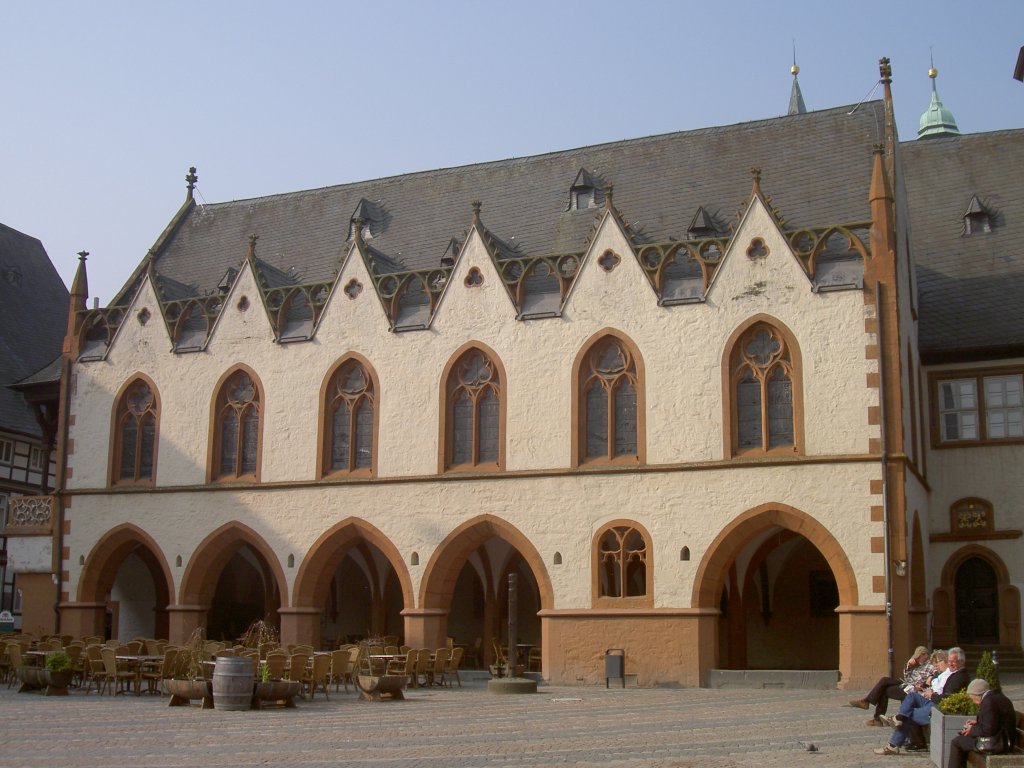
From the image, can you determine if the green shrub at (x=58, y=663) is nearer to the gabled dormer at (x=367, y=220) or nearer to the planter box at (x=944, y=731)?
the gabled dormer at (x=367, y=220)

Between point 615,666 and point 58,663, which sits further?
point 615,666

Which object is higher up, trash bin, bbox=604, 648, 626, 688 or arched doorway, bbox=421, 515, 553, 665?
arched doorway, bbox=421, 515, 553, 665

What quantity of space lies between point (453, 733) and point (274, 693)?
435 cm

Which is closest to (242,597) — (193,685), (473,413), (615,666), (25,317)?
(473,413)

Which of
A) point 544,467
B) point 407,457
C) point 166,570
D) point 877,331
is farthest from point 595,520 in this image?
point 166,570

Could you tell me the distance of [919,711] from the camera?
44.8 ft

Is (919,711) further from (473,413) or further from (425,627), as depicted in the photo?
(473,413)

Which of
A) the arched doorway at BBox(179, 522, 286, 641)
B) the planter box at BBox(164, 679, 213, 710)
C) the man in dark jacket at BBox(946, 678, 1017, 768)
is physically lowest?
the planter box at BBox(164, 679, 213, 710)

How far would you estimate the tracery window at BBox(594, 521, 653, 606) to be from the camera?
25.5m

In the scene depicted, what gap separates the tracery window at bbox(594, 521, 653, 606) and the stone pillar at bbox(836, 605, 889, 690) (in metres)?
3.86

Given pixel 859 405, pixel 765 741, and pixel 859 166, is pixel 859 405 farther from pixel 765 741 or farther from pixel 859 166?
pixel 765 741

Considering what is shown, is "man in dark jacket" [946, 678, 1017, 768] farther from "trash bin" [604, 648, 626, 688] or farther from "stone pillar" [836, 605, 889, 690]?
"trash bin" [604, 648, 626, 688]

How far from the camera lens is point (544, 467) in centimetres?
2659

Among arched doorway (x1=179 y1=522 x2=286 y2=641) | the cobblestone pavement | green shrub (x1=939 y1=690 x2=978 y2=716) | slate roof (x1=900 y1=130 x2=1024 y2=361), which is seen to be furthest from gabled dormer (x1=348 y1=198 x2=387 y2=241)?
green shrub (x1=939 y1=690 x2=978 y2=716)
